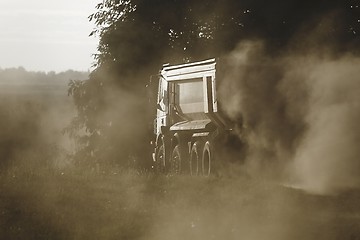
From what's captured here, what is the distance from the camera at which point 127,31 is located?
34750 mm

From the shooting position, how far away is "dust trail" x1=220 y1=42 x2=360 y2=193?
19047 mm

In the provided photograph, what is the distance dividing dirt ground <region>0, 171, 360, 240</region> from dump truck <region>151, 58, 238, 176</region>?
138 inches

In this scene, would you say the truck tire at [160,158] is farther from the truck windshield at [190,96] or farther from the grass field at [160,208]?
the grass field at [160,208]

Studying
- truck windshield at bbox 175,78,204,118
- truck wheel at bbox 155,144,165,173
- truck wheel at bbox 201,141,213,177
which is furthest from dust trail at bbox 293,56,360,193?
truck wheel at bbox 155,144,165,173

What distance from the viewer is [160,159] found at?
87.5 feet

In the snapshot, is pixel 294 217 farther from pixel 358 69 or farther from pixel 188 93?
pixel 188 93

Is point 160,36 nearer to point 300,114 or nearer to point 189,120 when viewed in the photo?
point 189,120

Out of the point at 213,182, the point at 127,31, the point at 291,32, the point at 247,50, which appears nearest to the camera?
the point at 213,182

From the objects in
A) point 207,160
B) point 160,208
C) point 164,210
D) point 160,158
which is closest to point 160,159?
point 160,158

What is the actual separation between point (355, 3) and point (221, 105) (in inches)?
437

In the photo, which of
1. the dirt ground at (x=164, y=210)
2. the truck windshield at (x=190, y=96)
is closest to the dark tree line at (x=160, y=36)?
the truck windshield at (x=190, y=96)

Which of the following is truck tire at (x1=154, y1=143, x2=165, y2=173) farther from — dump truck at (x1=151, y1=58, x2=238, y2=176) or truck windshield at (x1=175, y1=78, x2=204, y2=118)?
truck windshield at (x1=175, y1=78, x2=204, y2=118)

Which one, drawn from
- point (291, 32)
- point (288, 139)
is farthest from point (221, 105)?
point (291, 32)

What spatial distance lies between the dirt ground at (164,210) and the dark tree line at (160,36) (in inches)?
526
